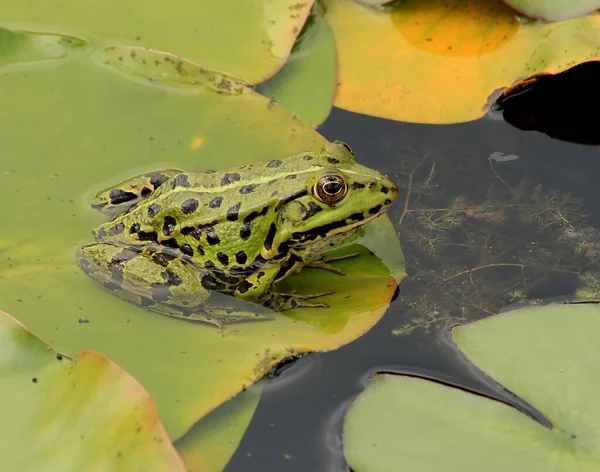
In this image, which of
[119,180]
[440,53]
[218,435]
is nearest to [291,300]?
[218,435]

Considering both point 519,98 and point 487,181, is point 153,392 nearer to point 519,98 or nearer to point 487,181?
point 487,181

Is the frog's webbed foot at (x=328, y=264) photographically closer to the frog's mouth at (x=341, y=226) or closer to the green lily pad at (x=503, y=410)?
the frog's mouth at (x=341, y=226)

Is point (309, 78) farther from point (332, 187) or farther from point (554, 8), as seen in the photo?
point (554, 8)

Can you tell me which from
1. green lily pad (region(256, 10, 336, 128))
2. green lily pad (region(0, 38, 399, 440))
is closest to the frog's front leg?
green lily pad (region(0, 38, 399, 440))

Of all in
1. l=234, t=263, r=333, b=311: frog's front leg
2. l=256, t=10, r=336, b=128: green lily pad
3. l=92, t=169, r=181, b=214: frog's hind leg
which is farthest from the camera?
l=256, t=10, r=336, b=128: green lily pad

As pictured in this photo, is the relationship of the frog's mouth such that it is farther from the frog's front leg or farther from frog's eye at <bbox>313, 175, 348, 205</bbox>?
the frog's front leg

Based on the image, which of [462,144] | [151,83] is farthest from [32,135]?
[462,144]
